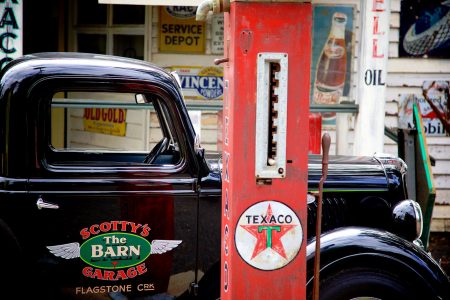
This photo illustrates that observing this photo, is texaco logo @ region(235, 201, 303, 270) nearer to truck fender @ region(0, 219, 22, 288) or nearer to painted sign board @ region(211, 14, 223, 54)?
truck fender @ region(0, 219, 22, 288)

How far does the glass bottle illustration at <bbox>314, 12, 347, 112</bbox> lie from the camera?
9.06 m

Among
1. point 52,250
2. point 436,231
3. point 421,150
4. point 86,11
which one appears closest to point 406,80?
point 436,231

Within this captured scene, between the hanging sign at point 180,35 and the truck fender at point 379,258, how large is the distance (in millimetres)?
4996

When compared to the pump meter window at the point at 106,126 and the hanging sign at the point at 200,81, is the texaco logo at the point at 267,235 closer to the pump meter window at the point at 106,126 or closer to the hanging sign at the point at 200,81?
the pump meter window at the point at 106,126

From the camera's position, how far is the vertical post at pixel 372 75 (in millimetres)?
6789

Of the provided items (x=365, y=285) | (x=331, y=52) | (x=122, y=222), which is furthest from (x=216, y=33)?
(x=365, y=285)

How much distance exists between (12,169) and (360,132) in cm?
370

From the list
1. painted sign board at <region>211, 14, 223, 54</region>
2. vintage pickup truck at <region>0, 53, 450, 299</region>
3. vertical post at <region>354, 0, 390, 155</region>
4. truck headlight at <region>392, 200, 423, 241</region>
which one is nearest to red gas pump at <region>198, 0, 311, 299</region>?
vintage pickup truck at <region>0, 53, 450, 299</region>

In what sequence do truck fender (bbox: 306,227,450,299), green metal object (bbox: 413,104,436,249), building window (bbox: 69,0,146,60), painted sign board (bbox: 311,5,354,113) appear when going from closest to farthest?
truck fender (bbox: 306,227,450,299) < green metal object (bbox: 413,104,436,249) < painted sign board (bbox: 311,5,354,113) < building window (bbox: 69,0,146,60)

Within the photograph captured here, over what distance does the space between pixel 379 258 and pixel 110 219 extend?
1.59m

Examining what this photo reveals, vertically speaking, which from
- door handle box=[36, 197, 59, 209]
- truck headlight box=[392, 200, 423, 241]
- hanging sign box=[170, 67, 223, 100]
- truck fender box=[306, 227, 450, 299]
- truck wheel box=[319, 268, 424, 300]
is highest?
hanging sign box=[170, 67, 223, 100]

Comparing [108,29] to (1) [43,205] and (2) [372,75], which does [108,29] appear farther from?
(1) [43,205]

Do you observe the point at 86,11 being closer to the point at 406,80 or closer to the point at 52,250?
the point at 406,80

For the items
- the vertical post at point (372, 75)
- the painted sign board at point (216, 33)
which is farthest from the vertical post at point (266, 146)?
the painted sign board at point (216, 33)
